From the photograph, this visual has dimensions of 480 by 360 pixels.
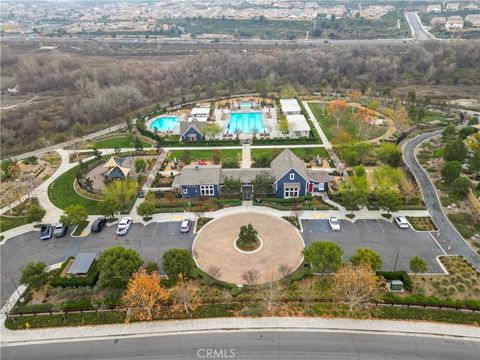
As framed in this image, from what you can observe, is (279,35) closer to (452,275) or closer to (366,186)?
(366,186)

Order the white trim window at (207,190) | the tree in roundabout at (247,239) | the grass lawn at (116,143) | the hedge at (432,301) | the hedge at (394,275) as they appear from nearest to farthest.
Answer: the hedge at (432,301)
the hedge at (394,275)
the tree in roundabout at (247,239)
the white trim window at (207,190)
the grass lawn at (116,143)

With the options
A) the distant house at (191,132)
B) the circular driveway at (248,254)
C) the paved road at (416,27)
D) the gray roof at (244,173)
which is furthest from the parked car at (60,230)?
the paved road at (416,27)

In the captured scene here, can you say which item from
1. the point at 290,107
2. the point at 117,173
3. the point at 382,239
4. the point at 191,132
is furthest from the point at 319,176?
the point at 290,107

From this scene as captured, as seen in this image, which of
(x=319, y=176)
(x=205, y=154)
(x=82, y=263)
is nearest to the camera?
(x=82, y=263)

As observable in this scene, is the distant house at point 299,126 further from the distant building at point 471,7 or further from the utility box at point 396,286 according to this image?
the distant building at point 471,7

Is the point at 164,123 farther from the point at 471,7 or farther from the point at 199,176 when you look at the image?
the point at 471,7

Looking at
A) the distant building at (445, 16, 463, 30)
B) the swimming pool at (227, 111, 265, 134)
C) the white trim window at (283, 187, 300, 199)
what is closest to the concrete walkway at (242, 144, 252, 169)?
the swimming pool at (227, 111, 265, 134)
